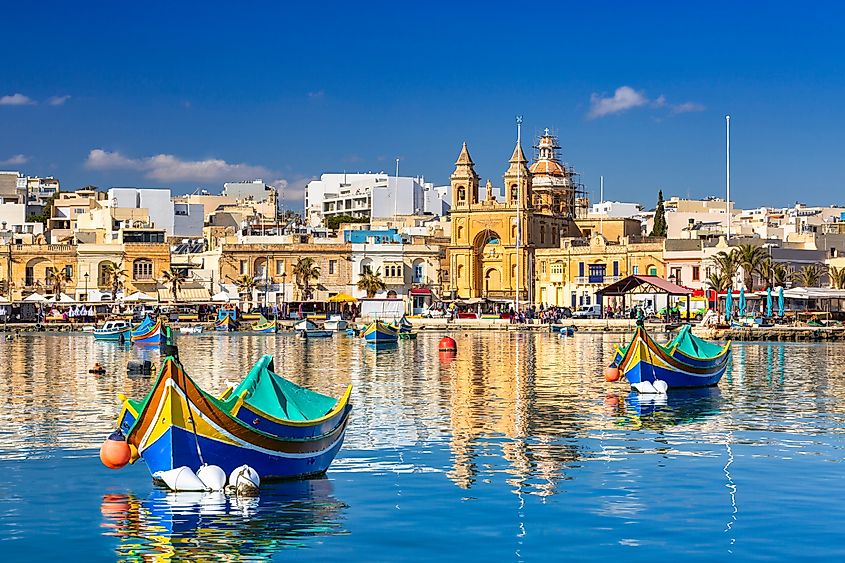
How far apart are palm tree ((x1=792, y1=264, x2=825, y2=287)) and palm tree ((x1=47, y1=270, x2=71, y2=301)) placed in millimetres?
62948

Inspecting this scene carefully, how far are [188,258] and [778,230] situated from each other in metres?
56.8

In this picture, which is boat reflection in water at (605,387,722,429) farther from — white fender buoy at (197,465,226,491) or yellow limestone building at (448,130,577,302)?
yellow limestone building at (448,130,577,302)

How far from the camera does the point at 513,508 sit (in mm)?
20547

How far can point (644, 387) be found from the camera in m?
38.5

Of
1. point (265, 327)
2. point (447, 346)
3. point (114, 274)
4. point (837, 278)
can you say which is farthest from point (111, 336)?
point (837, 278)

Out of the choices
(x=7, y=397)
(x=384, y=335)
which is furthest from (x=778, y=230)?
(x=7, y=397)

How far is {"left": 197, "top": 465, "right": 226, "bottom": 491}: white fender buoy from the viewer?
2080 cm

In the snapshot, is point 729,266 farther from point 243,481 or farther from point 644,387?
point 243,481

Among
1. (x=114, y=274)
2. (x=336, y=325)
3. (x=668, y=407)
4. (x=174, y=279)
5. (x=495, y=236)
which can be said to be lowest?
(x=668, y=407)

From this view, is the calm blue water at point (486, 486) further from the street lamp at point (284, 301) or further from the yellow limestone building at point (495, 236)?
the yellow limestone building at point (495, 236)

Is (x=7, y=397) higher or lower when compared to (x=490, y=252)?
lower

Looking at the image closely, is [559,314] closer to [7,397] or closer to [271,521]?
[7,397]

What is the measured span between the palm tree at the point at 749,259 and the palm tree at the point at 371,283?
3324cm

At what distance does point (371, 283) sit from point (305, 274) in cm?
602
